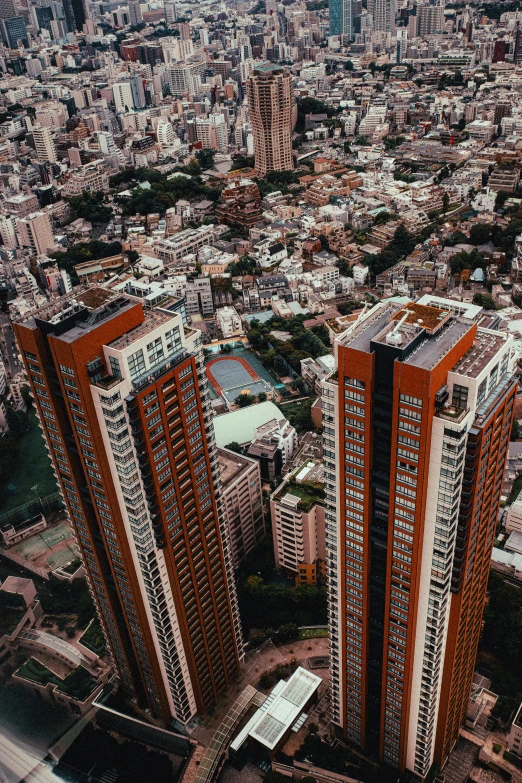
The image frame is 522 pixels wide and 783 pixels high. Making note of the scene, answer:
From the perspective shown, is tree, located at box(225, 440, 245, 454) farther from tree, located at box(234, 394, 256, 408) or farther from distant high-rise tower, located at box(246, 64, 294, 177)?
distant high-rise tower, located at box(246, 64, 294, 177)

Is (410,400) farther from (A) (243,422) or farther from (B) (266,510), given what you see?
(A) (243,422)

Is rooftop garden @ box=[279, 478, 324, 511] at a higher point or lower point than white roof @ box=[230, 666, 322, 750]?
higher

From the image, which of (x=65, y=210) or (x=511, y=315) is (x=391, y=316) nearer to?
(x=511, y=315)

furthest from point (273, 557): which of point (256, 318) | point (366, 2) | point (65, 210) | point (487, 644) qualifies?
point (366, 2)

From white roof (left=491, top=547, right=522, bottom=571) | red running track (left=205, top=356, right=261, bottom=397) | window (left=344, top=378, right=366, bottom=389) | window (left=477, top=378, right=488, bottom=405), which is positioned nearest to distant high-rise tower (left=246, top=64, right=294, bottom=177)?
red running track (left=205, top=356, right=261, bottom=397)

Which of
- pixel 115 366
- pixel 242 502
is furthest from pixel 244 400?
pixel 115 366
